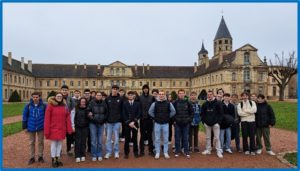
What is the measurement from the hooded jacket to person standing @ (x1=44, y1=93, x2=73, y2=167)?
419mm

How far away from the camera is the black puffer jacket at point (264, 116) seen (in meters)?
8.69

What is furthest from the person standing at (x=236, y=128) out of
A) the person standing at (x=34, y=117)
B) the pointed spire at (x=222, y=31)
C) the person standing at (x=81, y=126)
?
the pointed spire at (x=222, y=31)

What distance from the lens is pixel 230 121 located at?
28.5ft

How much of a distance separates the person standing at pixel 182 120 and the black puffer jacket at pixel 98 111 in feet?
6.37

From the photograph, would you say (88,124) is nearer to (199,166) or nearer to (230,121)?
(199,166)

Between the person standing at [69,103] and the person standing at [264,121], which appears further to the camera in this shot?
the person standing at [264,121]

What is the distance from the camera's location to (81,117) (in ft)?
26.0

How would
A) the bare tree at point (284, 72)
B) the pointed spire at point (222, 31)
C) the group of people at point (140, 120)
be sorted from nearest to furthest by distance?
the group of people at point (140, 120), the bare tree at point (284, 72), the pointed spire at point (222, 31)

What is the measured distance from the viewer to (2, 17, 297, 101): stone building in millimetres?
57062

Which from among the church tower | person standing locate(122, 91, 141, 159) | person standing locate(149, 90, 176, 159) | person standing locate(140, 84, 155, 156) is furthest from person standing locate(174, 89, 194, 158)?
the church tower

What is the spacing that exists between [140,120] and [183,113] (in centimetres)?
121

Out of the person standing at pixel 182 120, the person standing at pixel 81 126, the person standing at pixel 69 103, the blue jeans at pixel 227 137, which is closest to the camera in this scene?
the person standing at pixel 81 126

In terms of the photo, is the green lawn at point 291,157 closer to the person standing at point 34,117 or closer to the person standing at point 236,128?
the person standing at point 236,128

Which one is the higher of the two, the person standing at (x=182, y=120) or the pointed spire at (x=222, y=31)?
the pointed spire at (x=222, y=31)
